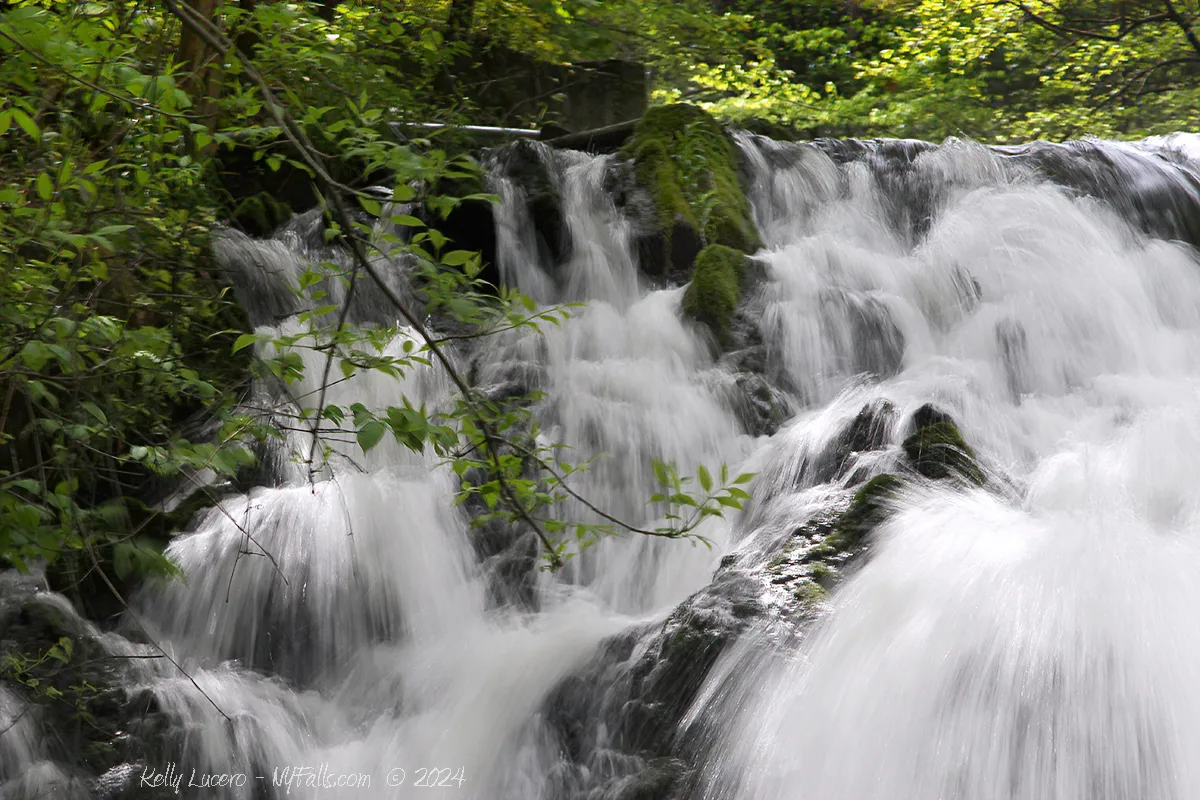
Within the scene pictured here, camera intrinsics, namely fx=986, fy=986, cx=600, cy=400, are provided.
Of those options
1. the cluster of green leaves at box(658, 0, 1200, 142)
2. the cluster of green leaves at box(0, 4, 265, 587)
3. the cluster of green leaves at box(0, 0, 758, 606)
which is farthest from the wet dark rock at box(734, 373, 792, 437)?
the cluster of green leaves at box(658, 0, 1200, 142)

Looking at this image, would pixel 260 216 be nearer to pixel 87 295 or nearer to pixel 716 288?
pixel 716 288

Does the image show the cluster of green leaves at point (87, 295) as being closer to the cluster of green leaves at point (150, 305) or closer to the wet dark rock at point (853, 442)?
the cluster of green leaves at point (150, 305)

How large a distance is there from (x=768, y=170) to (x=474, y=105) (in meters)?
2.90

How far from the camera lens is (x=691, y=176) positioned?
24.2ft

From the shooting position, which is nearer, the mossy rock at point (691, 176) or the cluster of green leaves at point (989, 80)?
the mossy rock at point (691, 176)

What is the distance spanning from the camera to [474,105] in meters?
9.23

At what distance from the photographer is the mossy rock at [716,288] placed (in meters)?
6.18

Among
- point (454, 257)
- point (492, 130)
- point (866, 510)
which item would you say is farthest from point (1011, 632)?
point (492, 130)

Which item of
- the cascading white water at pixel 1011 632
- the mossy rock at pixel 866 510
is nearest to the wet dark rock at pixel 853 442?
the cascading white water at pixel 1011 632

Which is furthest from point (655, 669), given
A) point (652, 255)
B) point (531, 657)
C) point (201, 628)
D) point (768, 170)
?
point (768, 170)

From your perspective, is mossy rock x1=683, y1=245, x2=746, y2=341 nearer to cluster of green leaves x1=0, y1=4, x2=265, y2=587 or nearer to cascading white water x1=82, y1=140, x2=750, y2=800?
cascading white water x1=82, y1=140, x2=750, y2=800

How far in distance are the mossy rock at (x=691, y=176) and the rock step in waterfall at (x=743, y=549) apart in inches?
1.1

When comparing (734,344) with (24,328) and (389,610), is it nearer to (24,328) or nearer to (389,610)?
(389,610)

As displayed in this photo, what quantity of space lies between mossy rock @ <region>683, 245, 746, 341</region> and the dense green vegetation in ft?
0.07
